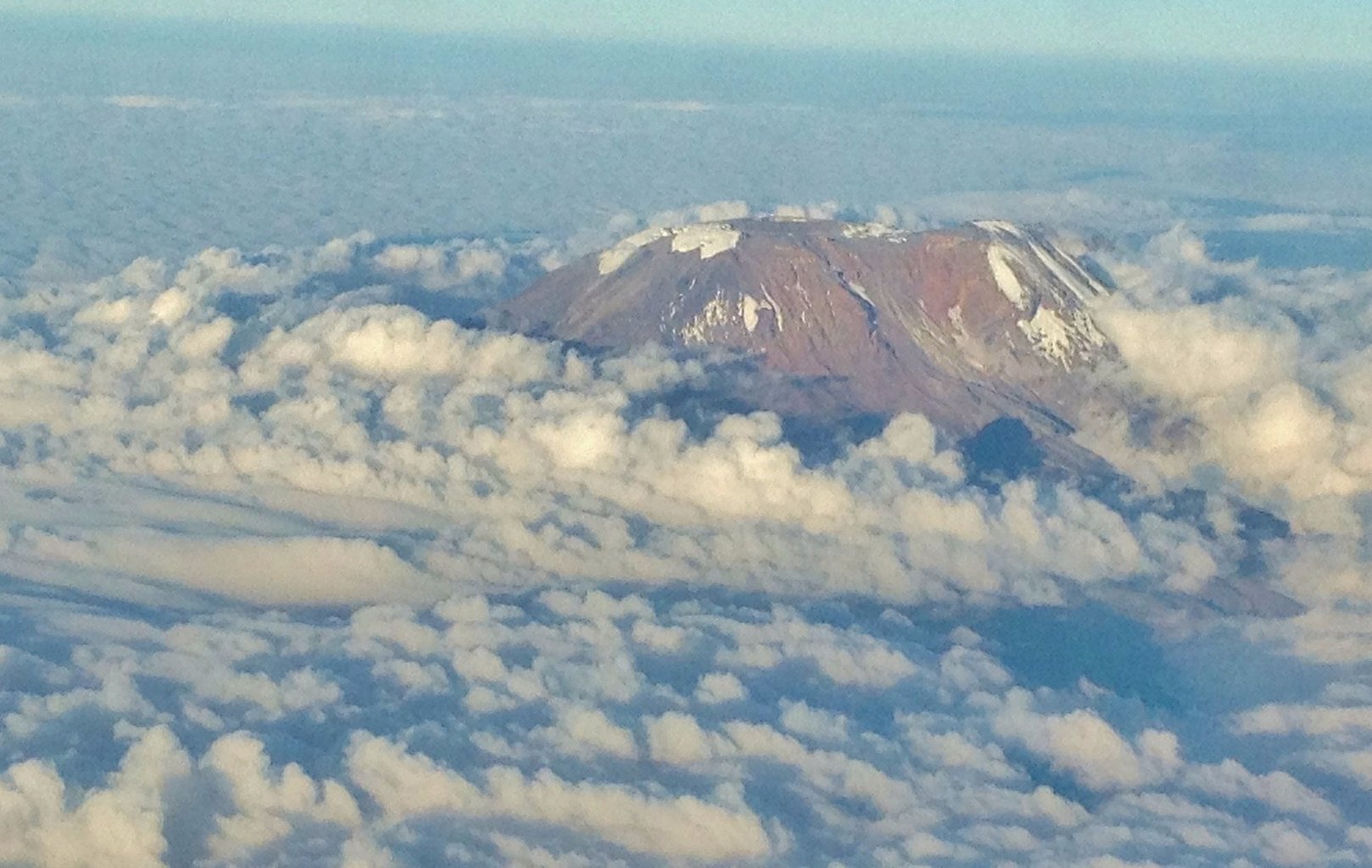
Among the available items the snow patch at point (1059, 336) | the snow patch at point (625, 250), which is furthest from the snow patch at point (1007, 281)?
the snow patch at point (625, 250)

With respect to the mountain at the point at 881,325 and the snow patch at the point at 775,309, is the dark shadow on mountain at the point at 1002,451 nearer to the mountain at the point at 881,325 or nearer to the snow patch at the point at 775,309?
the mountain at the point at 881,325

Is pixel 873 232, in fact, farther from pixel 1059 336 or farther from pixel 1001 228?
pixel 1059 336

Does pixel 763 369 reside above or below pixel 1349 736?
above

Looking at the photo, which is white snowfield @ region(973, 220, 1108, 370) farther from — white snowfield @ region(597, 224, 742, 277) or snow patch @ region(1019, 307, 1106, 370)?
white snowfield @ region(597, 224, 742, 277)

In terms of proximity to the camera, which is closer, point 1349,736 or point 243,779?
point 243,779

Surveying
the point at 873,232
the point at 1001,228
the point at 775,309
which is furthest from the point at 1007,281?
the point at 775,309

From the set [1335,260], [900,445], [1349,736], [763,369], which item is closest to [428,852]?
[1349,736]

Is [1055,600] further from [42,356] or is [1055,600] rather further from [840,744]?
[42,356]
